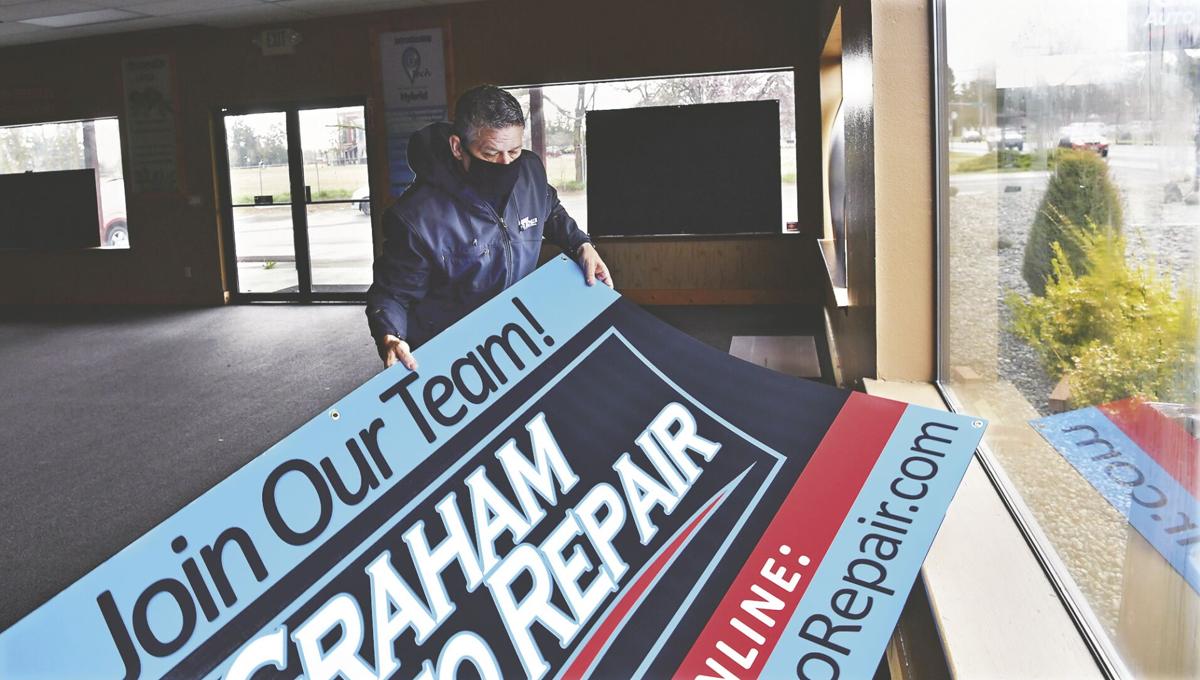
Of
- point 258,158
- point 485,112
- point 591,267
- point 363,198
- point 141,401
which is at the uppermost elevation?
point 258,158

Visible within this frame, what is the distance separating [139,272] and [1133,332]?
913cm

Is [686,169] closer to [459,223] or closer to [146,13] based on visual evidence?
[146,13]

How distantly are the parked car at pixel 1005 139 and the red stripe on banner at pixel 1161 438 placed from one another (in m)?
0.69

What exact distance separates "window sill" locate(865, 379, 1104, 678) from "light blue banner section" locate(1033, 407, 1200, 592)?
186mm

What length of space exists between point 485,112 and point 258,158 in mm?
7044

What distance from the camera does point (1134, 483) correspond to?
3.92 feet

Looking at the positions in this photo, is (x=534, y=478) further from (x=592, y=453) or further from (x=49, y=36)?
(x=49, y=36)

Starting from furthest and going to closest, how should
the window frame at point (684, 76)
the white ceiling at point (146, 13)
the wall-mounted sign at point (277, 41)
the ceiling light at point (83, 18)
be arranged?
the wall-mounted sign at point (277, 41) → the ceiling light at point (83, 18) → the window frame at point (684, 76) → the white ceiling at point (146, 13)

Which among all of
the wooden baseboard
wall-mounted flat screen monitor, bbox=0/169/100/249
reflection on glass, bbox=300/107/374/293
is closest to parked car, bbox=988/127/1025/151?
the wooden baseboard

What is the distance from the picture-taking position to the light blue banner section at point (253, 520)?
1.00m

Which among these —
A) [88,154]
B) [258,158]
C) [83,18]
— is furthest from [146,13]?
[88,154]

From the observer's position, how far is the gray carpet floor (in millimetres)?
3082

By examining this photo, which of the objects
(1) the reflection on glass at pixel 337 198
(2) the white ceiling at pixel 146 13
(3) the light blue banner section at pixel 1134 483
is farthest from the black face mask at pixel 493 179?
(1) the reflection on glass at pixel 337 198

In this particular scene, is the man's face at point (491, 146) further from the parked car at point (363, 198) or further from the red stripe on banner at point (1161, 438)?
the parked car at point (363, 198)
